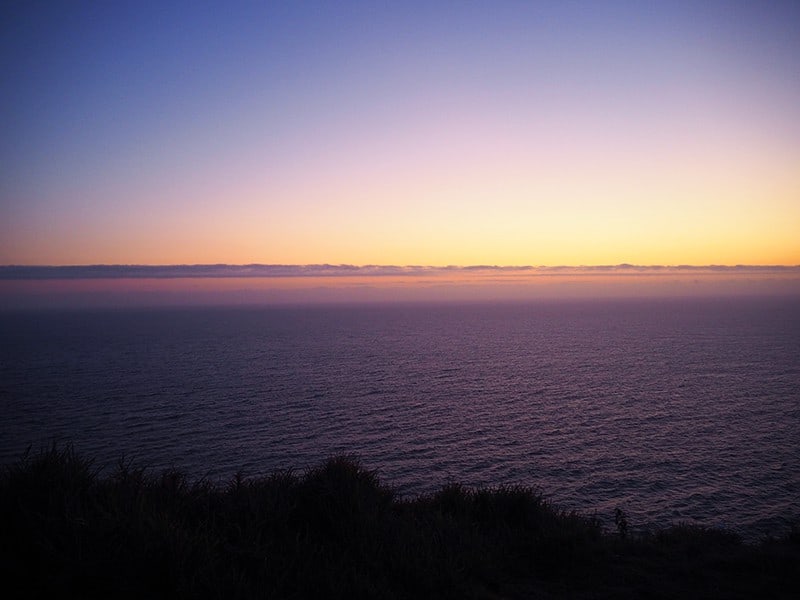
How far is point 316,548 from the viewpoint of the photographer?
9.00 meters

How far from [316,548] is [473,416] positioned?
3214cm

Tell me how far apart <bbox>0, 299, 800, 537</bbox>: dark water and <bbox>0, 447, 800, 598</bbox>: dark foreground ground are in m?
13.5

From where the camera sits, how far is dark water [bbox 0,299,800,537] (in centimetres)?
2712

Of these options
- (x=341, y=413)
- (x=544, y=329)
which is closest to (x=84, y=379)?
(x=341, y=413)

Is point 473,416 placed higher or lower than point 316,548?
lower

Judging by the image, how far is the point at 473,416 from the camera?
131 ft

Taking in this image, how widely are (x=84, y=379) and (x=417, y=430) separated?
41.8 metres

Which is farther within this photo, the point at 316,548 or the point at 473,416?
the point at 473,416

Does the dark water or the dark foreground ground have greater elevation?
the dark foreground ground

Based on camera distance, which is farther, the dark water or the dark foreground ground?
the dark water

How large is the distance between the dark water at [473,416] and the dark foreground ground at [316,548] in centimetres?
1351

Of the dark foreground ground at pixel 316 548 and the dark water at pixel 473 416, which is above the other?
the dark foreground ground at pixel 316 548

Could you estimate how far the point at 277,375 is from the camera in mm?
58062

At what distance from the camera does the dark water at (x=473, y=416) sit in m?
27.1
